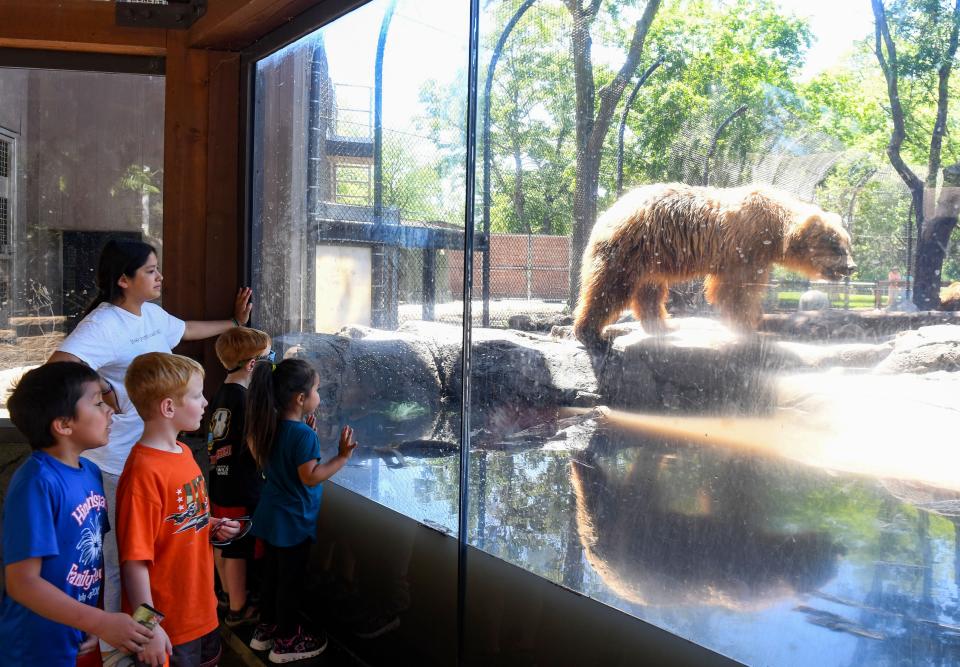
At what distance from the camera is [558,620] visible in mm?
1945

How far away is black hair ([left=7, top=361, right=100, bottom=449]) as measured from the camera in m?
1.79

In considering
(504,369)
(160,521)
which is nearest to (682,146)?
(504,369)

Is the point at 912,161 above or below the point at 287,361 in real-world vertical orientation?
above

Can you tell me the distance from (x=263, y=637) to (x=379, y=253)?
132cm

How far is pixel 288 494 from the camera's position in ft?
8.95

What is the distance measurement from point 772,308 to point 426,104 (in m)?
1.31

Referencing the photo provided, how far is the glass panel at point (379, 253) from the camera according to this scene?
241cm

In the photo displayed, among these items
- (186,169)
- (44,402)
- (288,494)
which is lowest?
(288,494)

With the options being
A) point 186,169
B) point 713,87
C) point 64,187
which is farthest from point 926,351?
point 64,187

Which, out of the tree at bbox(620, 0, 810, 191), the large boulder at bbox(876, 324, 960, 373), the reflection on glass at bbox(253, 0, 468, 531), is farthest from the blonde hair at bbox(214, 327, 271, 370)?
the large boulder at bbox(876, 324, 960, 373)

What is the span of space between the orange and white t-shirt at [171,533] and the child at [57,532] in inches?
2.7

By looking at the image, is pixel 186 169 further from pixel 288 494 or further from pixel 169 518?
pixel 169 518

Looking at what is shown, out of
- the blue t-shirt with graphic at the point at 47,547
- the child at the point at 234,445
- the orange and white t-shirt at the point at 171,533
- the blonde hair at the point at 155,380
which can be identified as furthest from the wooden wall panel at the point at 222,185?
the blue t-shirt with graphic at the point at 47,547

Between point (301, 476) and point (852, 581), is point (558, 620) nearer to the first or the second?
point (852, 581)
